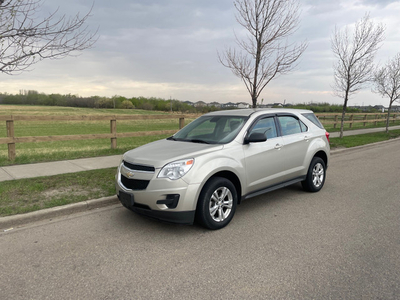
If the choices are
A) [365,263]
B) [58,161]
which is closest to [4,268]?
[365,263]

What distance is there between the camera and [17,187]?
5629mm

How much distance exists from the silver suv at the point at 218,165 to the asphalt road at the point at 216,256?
39 centimetres

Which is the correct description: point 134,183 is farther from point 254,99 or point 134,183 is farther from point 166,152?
point 254,99

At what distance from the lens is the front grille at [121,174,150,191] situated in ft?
13.1

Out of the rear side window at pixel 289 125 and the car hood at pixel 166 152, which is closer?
the car hood at pixel 166 152

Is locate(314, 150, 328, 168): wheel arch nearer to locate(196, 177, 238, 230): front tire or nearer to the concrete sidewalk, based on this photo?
locate(196, 177, 238, 230): front tire

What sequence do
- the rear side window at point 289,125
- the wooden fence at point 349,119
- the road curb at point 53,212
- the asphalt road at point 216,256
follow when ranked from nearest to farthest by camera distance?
1. the asphalt road at point 216,256
2. the road curb at point 53,212
3. the rear side window at point 289,125
4. the wooden fence at point 349,119

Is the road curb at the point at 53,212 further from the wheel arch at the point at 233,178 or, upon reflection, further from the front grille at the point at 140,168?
the wheel arch at the point at 233,178

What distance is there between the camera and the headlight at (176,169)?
12.7 ft

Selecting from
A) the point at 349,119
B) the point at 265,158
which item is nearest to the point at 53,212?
the point at 265,158

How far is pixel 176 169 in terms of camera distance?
12.9 feet

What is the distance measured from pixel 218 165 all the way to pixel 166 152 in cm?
75

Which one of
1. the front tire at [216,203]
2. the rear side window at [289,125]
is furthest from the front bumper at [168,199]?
the rear side window at [289,125]

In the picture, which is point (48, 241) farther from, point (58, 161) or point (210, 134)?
point (58, 161)
